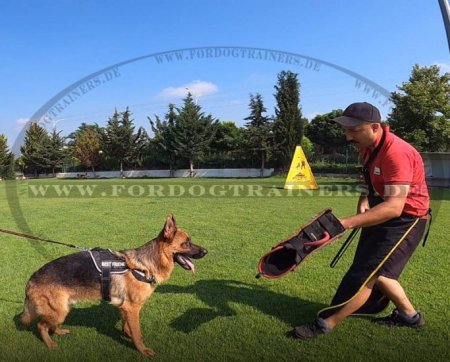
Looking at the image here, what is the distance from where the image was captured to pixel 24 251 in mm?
8000

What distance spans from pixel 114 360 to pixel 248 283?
8.56 feet

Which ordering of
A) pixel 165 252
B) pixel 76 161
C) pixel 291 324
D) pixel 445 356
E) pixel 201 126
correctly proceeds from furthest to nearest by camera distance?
pixel 76 161 < pixel 201 126 < pixel 291 324 < pixel 165 252 < pixel 445 356

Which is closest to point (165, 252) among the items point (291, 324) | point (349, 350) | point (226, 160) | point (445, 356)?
point (291, 324)

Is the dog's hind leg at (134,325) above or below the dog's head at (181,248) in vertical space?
below

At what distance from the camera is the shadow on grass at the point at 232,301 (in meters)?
4.71

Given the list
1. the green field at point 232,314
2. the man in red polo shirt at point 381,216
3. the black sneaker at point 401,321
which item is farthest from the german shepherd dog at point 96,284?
the black sneaker at point 401,321

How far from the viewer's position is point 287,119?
53719mm

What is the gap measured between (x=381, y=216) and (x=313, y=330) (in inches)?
54.6

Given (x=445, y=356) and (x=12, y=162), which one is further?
(x=12, y=162)

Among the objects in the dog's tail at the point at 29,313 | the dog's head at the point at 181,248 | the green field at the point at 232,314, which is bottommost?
the green field at the point at 232,314

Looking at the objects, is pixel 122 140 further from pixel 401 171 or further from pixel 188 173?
pixel 401 171

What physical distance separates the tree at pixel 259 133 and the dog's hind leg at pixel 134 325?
5121 cm

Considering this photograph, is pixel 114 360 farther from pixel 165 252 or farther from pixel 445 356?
pixel 445 356

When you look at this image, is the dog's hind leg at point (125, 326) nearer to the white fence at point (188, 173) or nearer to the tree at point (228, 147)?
the white fence at point (188, 173)
